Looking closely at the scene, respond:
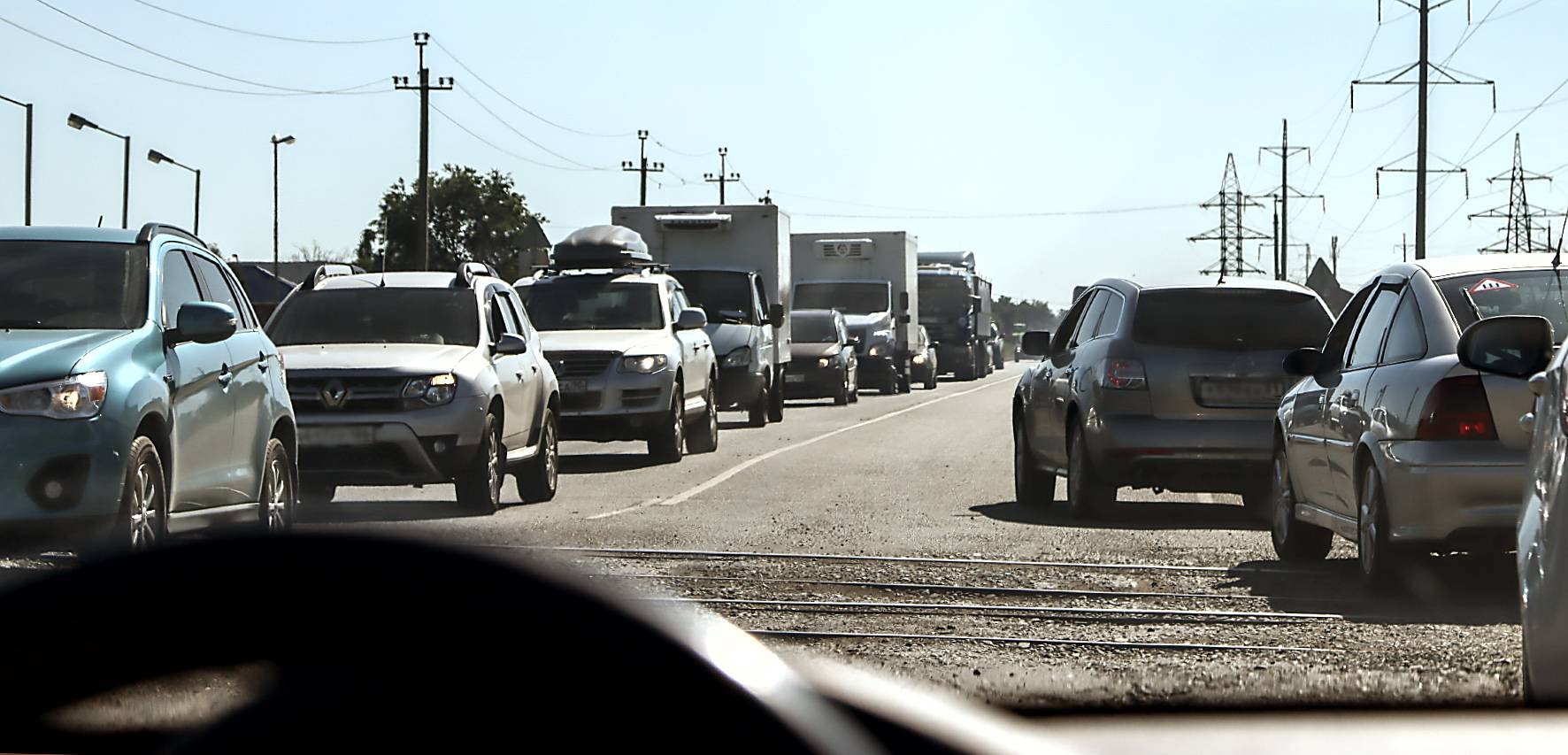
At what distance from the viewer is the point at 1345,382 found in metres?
9.70

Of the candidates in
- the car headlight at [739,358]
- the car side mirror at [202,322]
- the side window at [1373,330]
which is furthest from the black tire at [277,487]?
the car headlight at [739,358]

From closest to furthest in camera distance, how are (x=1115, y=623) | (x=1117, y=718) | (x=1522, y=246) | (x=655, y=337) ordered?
(x=1117, y=718) → (x=1115, y=623) → (x=655, y=337) → (x=1522, y=246)

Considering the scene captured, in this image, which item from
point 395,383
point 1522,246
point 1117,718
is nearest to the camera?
point 1117,718

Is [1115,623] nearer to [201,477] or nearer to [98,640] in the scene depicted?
[201,477]

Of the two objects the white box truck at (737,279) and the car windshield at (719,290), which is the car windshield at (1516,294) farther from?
the car windshield at (719,290)

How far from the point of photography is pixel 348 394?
13.8 m

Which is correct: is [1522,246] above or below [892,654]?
above

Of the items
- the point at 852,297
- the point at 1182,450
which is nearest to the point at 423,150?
the point at 852,297

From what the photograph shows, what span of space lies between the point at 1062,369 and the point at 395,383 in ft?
14.5

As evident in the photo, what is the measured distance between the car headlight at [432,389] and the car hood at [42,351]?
187 inches

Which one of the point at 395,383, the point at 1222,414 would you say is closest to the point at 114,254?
the point at 395,383

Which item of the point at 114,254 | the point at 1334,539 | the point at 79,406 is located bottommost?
the point at 1334,539

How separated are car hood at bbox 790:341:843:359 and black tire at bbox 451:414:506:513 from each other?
23.4 metres

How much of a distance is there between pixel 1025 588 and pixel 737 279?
1846cm
